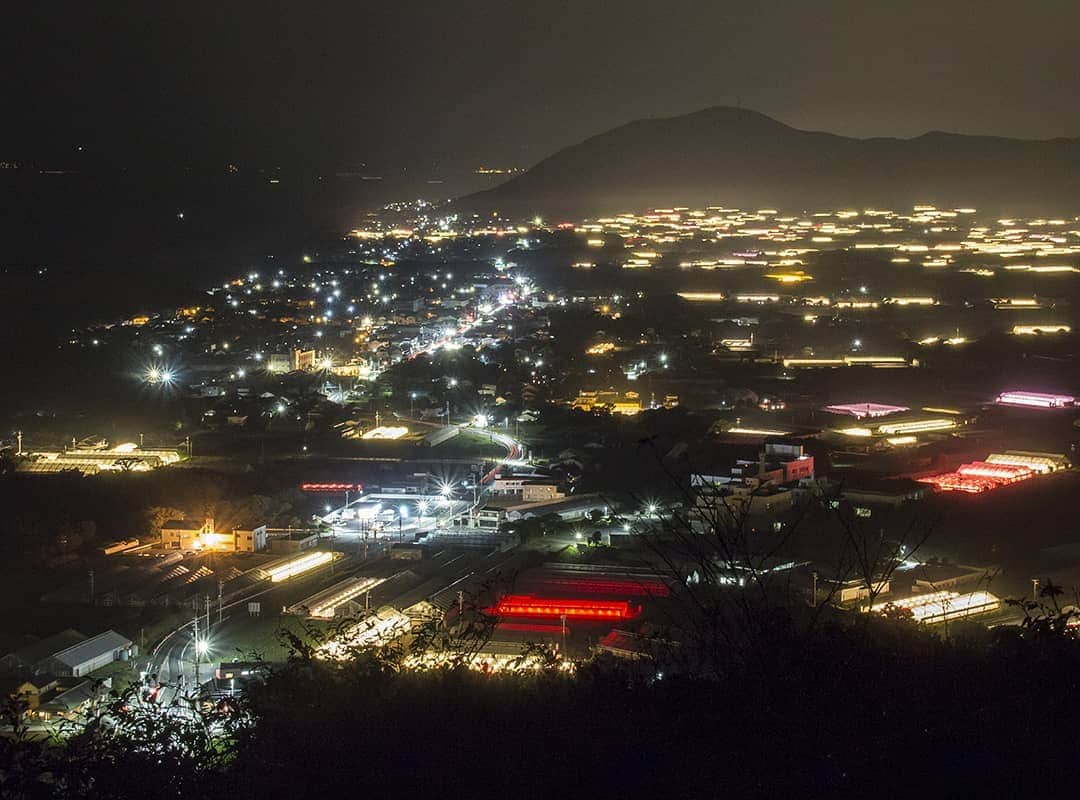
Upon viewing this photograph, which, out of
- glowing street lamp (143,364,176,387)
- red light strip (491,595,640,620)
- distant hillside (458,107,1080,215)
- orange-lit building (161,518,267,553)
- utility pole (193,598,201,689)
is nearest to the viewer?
utility pole (193,598,201,689)

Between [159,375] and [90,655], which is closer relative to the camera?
[90,655]

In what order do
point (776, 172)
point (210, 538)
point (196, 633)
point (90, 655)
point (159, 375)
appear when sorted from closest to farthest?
point (90, 655)
point (196, 633)
point (210, 538)
point (159, 375)
point (776, 172)

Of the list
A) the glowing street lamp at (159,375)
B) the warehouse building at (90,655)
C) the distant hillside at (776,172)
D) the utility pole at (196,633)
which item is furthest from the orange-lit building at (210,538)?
the distant hillside at (776,172)

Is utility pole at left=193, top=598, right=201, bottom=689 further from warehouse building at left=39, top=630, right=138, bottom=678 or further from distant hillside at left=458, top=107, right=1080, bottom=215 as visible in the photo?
distant hillside at left=458, top=107, right=1080, bottom=215

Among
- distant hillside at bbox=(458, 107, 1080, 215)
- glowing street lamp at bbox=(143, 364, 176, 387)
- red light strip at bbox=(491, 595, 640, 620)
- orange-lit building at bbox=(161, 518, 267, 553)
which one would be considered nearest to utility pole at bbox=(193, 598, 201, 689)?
orange-lit building at bbox=(161, 518, 267, 553)

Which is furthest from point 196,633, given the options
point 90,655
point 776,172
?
point 776,172

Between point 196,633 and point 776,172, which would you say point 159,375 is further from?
point 776,172

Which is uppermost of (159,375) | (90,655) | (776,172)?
(776,172)

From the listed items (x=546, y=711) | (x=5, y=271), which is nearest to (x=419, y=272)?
(x=5, y=271)

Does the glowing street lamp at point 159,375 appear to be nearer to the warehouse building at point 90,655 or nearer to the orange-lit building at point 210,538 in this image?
the orange-lit building at point 210,538
